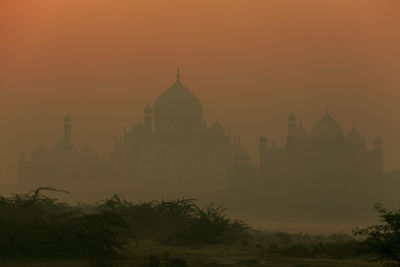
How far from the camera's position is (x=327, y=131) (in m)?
66.1

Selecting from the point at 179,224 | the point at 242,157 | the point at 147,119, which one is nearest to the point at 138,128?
the point at 147,119

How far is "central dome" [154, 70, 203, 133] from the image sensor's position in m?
69.4

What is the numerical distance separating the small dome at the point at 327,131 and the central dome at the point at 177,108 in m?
10.3

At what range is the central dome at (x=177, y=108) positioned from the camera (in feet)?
228

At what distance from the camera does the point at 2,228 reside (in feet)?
30.6

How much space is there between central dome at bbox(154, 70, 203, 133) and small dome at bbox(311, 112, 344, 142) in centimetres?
1028

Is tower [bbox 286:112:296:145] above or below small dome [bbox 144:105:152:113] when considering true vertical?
below

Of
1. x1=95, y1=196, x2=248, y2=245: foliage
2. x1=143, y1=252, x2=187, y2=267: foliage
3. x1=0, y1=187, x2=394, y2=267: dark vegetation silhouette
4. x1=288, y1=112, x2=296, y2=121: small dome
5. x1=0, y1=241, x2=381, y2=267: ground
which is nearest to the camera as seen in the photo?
x1=143, y1=252, x2=187, y2=267: foliage

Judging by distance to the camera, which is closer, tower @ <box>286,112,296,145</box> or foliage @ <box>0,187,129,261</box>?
foliage @ <box>0,187,129,261</box>

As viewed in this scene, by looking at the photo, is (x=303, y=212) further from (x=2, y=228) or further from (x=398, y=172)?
(x=2, y=228)

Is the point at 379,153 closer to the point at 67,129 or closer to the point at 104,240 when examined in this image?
the point at 67,129

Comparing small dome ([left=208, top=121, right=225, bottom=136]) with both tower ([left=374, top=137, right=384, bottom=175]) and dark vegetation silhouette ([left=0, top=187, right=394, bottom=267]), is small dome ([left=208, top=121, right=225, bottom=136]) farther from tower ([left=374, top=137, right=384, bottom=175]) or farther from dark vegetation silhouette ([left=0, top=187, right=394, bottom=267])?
dark vegetation silhouette ([left=0, top=187, right=394, bottom=267])

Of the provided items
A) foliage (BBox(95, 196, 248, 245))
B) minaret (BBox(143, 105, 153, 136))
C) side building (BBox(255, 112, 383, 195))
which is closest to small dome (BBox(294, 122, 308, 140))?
side building (BBox(255, 112, 383, 195))

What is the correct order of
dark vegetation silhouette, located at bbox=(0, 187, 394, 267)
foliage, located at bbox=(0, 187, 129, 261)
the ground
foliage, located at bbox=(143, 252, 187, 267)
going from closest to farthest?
foliage, located at bbox=(143, 252, 187, 267)
dark vegetation silhouette, located at bbox=(0, 187, 394, 267)
the ground
foliage, located at bbox=(0, 187, 129, 261)
